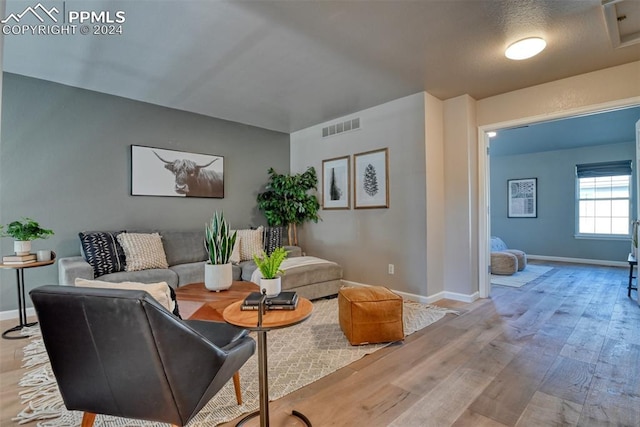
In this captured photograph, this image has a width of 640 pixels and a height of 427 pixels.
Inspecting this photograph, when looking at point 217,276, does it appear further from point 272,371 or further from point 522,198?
point 522,198

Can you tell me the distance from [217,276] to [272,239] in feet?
7.04

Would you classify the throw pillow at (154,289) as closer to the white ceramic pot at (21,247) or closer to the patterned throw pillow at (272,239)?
the white ceramic pot at (21,247)

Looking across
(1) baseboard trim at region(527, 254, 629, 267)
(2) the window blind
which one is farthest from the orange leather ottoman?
(2) the window blind

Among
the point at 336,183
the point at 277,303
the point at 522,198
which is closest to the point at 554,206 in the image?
the point at 522,198

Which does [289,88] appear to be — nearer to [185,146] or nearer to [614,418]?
[185,146]

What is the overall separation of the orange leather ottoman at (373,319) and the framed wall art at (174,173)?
111 inches

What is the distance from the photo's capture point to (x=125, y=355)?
1.15 meters

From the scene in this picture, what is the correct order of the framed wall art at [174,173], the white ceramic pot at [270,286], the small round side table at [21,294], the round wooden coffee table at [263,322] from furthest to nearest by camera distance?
the framed wall art at [174,173] → the small round side table at [21,294] → the white ceramic pot at [270,286] → the round wooden coffee table at [263,322]

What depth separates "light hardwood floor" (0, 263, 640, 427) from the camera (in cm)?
167

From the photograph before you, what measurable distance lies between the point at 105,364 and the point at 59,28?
103 inches

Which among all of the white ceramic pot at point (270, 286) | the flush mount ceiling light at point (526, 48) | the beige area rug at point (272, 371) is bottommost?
the beige area rug at point (272, 371)

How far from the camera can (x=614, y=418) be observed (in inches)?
64.9

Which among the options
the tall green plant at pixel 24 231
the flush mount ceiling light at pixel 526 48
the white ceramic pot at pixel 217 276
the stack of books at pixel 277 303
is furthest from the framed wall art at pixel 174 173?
the flush mount ceiling light at pixel 526 48

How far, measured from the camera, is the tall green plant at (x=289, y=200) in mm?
4789
